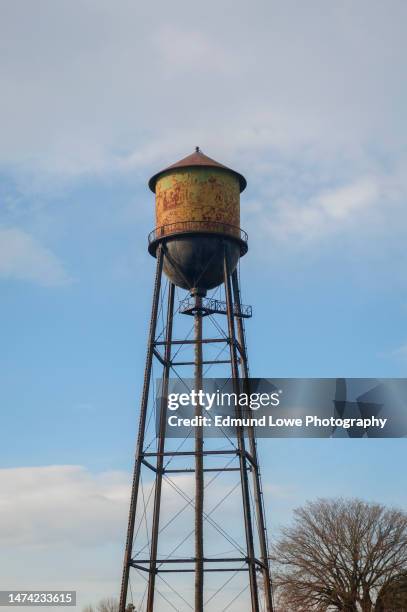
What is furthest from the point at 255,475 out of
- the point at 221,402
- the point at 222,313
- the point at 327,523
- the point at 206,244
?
the point at 327,523

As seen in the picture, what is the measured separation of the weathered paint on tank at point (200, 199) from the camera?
33281 mm

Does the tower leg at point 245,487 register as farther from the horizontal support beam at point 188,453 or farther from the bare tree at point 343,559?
the bare tree at point 343,559

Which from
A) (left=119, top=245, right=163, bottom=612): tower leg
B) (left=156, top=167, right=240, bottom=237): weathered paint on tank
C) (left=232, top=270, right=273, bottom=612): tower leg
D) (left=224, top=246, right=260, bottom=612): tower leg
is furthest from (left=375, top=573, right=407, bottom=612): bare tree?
(left=156, top=167, right=240, bottom=237): weathered paint on tank

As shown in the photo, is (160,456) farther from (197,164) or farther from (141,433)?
(197,164)

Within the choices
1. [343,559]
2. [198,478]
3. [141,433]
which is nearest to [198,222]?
[141,433]

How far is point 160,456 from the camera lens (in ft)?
105

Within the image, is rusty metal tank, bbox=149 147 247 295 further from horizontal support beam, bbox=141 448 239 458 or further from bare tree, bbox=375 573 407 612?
bare tree, bbox=375 573 407 612

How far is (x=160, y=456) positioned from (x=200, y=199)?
9207mm

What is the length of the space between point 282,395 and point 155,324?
581 cm

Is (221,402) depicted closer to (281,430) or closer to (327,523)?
(281,430)

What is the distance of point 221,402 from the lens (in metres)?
32.4

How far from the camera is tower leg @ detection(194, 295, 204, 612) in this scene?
99.0ft

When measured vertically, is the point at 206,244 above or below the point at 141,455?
above

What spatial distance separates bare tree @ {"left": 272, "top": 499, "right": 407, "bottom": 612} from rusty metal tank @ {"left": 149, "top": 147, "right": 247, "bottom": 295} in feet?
65.8
